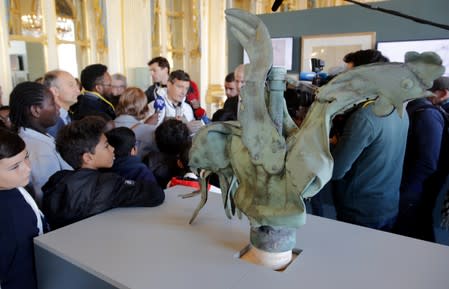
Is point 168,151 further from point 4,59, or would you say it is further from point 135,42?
point 135,42

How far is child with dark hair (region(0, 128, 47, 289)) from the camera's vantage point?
4.15ft

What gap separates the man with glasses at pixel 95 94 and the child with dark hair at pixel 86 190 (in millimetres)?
1257

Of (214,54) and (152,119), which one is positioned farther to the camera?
(214,54)

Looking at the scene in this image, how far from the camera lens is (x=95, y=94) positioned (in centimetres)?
294

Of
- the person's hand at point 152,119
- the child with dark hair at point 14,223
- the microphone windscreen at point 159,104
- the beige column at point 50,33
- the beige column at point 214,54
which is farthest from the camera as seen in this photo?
the beige column at point 214,54

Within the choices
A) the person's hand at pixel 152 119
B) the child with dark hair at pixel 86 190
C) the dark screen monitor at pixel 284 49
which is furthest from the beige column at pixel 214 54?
the child with dark hair at pixel 86 190

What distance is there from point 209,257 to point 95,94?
2198 mm

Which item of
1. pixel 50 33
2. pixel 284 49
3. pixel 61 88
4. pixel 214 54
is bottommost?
pixel 61 88

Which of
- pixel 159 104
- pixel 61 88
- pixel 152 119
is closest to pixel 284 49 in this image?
pixel 159 104

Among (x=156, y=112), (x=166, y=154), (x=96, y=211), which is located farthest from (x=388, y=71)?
(x=156, y=112)

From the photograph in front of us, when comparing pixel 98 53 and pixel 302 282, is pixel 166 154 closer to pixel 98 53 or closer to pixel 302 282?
pixel 302 282

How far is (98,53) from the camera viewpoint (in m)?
5.72

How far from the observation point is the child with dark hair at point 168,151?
7.06ft

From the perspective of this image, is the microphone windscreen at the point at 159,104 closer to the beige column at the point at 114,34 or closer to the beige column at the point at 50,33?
the beige column at the point at 50,33
